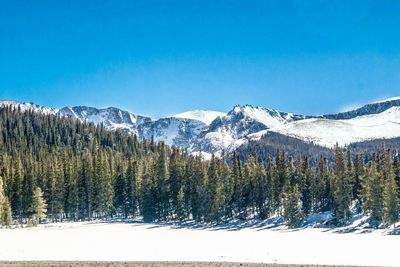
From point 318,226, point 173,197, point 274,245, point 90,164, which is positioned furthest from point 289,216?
point 90,164

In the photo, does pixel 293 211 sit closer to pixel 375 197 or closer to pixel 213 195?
pixel 375 197

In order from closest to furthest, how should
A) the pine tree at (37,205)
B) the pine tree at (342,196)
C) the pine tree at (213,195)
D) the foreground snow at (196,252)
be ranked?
the foreground snow at (196,252)
the pine tree at (342,196)
the pine tree at (213,195)
the pine tree at (37,205)

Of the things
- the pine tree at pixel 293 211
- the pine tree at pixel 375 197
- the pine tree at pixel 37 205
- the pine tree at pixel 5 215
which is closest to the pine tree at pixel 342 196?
the pine tree at pixel 375 197

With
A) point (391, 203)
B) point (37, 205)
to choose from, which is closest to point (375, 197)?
point (391, 203)

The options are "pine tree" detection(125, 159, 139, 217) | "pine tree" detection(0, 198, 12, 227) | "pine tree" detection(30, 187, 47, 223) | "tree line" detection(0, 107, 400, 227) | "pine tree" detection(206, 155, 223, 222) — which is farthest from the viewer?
"pine tree" detection(125, 159, 139, 217)

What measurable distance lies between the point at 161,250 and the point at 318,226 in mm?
53432

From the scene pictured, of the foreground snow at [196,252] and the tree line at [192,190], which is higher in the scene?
the tree line at [192,190]

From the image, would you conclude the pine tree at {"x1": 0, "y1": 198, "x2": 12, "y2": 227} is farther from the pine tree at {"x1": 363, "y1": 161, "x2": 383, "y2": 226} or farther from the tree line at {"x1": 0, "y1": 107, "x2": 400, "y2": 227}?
the pine tree at {"x1": 363, "y1": 161, "x2": 383, "y2": 226}

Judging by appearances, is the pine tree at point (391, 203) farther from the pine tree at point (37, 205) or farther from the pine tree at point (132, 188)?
the pine tree at point (37, 205)

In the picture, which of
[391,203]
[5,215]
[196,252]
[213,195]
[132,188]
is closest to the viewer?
[196,252]

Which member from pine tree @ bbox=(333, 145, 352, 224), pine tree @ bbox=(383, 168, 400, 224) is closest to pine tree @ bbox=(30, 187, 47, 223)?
pine tree @ bbox=(333, 145, 352, 224)

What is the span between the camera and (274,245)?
190ft

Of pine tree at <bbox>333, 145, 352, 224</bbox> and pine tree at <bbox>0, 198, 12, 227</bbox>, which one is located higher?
pine tree at <bbox>0, 198, 12, 227</bbox>

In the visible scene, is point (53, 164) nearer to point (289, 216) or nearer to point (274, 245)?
point (289, 216)
